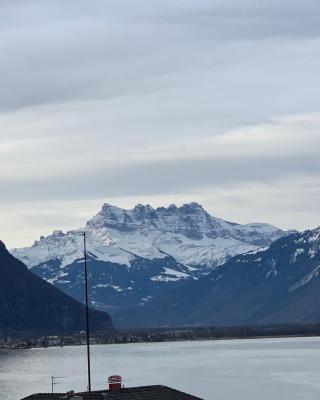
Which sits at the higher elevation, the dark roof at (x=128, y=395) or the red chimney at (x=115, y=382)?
the red chimney at (x=115, y=382)

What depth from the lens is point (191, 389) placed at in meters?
172

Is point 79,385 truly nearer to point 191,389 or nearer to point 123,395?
point 191,389

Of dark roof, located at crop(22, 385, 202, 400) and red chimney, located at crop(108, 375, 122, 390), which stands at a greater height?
red chimney, located at crop(108, 375, 122, 390)

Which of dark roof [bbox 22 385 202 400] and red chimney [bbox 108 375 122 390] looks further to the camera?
red chimney [bbox 108 375 122 390]

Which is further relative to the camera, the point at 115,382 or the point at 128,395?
the point at 115,382

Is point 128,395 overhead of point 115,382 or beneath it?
beneath

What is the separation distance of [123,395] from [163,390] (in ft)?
12.9

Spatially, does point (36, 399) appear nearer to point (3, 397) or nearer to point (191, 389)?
point (3, 397)

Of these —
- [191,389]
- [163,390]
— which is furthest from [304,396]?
[163,390]

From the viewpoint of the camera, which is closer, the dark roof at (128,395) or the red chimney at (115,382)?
the dark roof at (128,395)

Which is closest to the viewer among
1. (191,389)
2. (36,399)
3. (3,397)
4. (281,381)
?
(36,399)

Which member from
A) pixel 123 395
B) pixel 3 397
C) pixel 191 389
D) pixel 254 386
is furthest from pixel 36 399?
pixel 254 386

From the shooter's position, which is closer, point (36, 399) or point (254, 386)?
point (36, 399)

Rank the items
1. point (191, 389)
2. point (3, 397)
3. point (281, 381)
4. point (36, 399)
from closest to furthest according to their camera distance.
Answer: point (36, 399) → point (3, 397) → point (191, 389) → point (281, 381)
